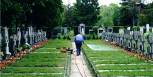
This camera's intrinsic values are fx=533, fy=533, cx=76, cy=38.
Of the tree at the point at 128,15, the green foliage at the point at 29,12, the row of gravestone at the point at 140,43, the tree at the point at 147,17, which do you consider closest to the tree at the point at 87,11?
the tree at the point at 128,15

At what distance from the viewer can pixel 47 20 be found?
5934 centimetres

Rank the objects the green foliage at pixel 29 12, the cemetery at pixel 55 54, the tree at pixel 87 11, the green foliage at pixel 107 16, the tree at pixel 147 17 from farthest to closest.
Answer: the green foliage at pixel 107 16 < the tree at pixel 87 11 < the tree at pixel 147 17 < the green foliage at pixel 29 12 < the cemetery at pixel 55 54

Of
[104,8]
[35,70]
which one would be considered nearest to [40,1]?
[35,70]

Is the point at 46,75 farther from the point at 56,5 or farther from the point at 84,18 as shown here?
the point at 84,18

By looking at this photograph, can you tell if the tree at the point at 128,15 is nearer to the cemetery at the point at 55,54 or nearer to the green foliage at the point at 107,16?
the green foliage at the point at 107,16

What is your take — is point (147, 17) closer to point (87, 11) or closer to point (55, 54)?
point (87, 11)

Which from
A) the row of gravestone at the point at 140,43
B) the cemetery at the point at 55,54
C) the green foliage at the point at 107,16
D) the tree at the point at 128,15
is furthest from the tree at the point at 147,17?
the row of gravestone at the point at 140,43

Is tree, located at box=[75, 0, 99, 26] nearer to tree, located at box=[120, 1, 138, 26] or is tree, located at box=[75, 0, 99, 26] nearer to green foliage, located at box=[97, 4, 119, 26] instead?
tree, located at box=[120, 1, 138, 26]

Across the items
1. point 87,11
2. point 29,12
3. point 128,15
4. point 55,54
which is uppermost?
point 29,12

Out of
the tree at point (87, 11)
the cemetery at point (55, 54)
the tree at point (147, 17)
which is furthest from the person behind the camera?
the tree at point (87, 11)

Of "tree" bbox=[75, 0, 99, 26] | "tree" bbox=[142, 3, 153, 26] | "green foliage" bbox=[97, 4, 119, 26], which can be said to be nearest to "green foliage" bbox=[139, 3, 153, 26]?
"tree" bbox=[142, 3, 153, 26]

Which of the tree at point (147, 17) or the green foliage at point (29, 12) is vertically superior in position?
the green foliage at point (29, 12)

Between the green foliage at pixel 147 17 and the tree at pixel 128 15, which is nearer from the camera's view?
the green foliage at pixel 147 17

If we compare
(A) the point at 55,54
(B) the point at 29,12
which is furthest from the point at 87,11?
(A) the point at 55,54
